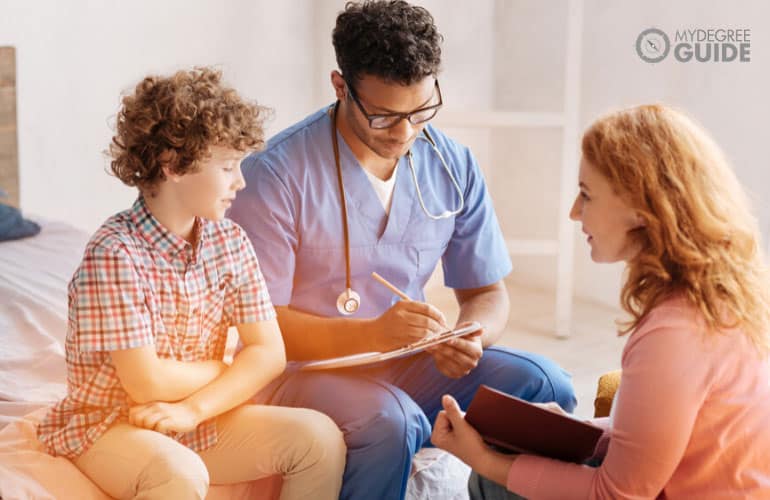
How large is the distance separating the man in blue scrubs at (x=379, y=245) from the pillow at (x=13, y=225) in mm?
939

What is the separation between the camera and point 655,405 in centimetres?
112

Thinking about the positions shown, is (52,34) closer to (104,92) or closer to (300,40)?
(104,92)

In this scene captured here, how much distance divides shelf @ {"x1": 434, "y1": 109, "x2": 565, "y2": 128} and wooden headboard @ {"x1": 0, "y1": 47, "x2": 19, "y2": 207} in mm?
1226

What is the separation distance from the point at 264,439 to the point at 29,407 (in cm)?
44

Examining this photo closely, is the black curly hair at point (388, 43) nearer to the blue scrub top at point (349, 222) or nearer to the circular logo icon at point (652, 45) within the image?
the blue scrub top at point (349, 222)

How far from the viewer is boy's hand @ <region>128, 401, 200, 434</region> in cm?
132

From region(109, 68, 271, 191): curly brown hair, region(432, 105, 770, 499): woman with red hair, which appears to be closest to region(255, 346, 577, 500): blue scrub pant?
region(432, 105, 770, 499): woman with red hair

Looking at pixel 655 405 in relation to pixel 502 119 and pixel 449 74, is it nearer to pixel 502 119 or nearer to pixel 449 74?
pixel 502 119

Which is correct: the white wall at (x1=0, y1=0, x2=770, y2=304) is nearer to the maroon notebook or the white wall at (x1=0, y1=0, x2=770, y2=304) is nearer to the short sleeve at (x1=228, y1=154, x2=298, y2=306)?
the short sleeve at (x1=228, y1=154, x2=298, y2=306)

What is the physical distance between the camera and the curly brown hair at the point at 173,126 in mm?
1362

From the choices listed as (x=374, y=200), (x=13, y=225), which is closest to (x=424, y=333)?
(x=374, y=200)

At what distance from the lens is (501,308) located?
5.96 ft

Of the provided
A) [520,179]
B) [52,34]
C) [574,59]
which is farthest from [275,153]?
[520,179]

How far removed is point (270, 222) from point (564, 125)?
161cm
